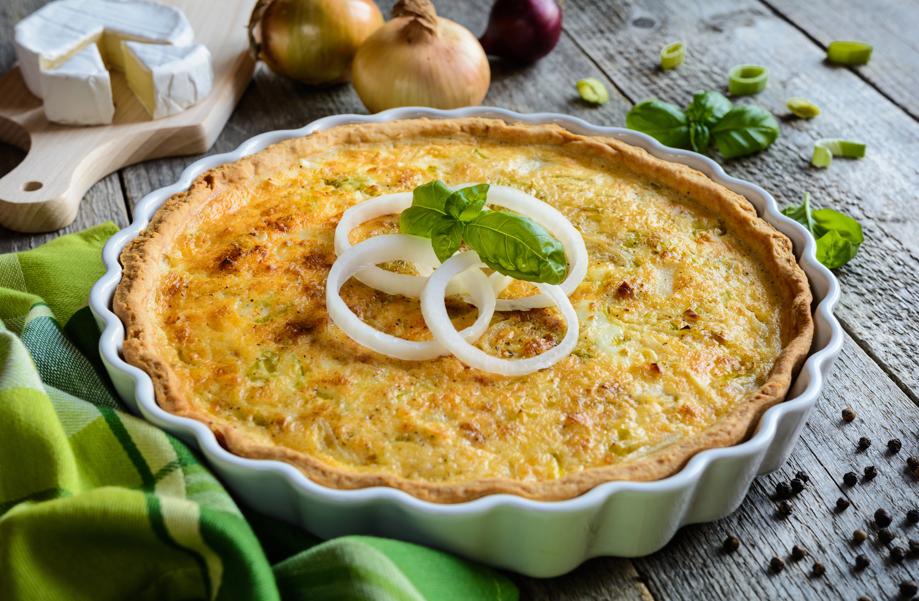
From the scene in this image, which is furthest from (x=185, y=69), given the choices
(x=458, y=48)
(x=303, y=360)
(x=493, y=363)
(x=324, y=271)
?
(x=493, y=363)

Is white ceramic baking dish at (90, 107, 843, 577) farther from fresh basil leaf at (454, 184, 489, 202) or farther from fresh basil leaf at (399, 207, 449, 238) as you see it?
fresh basil leaf at (454, 184, 489, 202)

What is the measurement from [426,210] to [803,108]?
276cm

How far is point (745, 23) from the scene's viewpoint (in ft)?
18.1

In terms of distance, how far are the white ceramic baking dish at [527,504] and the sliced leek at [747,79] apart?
243 centimetres

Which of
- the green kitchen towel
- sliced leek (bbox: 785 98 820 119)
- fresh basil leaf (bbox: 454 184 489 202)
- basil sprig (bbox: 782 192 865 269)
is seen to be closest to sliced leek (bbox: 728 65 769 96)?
sliced leek (bbox: 785 98 820 119)

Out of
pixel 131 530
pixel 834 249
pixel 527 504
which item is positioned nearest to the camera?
pixel 131 530

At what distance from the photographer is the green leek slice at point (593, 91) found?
188 inches

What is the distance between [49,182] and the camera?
389cm

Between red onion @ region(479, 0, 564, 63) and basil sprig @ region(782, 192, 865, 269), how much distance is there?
1857 millimetres

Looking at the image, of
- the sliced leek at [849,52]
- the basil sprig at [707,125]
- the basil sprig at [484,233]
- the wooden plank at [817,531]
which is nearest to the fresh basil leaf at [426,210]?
the basil sprig at [484,233]

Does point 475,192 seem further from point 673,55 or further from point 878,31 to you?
point 878,31

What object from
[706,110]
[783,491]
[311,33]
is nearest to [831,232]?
[706,110]

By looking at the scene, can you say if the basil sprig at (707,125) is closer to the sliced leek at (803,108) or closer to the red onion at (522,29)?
the sliced leek at (803,108)

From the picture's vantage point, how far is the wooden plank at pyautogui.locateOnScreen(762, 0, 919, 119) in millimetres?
4957
